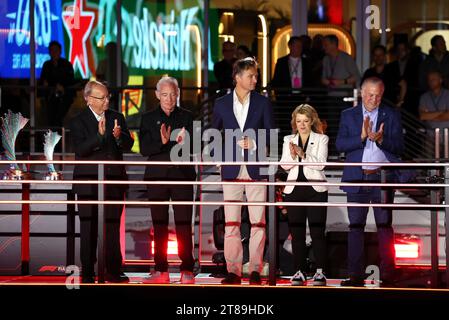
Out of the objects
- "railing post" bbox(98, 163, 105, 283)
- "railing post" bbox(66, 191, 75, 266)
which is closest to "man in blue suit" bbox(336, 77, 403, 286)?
"railing post" bbox(98, 163, 105, 283)

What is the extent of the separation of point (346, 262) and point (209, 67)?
9.20m

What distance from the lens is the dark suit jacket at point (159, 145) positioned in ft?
30.8

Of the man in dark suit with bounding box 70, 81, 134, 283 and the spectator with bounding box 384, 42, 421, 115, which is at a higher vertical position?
the spectator with bounding box 384, 42, 421, 115

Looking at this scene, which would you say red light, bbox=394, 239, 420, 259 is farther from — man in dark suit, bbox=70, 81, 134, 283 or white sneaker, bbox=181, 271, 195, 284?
man in dark suit, bbox=70, 81, 134, 283

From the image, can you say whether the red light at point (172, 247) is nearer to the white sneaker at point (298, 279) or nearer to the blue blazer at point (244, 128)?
the blue blazer at point (244, 128)

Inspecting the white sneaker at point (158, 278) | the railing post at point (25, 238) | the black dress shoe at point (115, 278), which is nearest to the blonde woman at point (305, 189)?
the white sneaker at point (158, 278)

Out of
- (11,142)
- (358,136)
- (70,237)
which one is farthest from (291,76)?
(358,136)

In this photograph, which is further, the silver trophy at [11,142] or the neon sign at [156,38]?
the neon sign at [156,38]

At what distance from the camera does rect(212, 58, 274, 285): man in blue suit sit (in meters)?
9.16

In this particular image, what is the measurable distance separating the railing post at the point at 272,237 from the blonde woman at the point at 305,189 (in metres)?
0.24

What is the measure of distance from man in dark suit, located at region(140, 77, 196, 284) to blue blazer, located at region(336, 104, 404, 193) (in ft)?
4.26

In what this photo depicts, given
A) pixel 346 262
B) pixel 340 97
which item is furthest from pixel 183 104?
pixel 346 262

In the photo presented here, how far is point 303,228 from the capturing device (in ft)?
30.2

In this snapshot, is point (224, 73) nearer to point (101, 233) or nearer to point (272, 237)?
point (101, 233)
